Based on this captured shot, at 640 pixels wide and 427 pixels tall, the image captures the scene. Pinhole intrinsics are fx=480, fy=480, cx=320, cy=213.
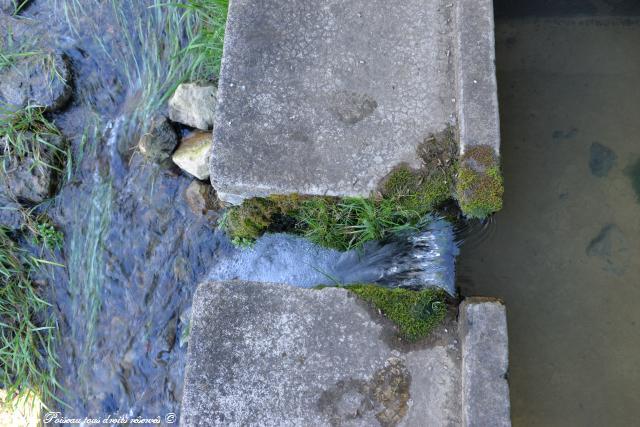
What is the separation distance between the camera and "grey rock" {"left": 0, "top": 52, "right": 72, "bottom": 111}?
→ 3.08 m

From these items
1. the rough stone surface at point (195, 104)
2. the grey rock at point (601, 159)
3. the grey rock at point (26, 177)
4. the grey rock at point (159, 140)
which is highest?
the rough stone surface at point (195, 104)

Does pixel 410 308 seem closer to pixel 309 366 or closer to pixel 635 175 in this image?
pixel 309 366

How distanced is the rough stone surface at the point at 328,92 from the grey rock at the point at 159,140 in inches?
32.1

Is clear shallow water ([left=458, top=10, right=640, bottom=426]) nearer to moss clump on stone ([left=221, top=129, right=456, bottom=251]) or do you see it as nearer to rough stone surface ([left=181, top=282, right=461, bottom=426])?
moss clump on stone ([left=221, top=129, right=456, bottom=251])

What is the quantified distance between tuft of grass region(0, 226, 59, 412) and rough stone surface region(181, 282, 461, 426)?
144 centimetres

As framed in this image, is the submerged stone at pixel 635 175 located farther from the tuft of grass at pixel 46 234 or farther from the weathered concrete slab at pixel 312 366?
the tuft of grass at pixel 46 234

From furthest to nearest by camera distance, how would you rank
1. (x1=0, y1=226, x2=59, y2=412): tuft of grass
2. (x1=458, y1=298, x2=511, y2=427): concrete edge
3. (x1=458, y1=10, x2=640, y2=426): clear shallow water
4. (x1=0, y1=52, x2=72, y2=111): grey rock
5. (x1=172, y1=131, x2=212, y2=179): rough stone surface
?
(x1=0, y1=52, x2=72, y2=111): grey rock → (x1=0, y1=226, x2=59, y2=412): tuft of grass → (x1=172, y1=131, x2=212, y2=179): rough stone surface → (x1=458, y1=10, x2=640, y2=426): clear shallow water → (x1=458, y1=298, x2=511, y2=427): concrete edge

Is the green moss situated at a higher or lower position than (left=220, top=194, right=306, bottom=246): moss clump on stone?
higher

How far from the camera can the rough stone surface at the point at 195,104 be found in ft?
9.18

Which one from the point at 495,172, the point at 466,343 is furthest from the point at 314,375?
the point at 495,172

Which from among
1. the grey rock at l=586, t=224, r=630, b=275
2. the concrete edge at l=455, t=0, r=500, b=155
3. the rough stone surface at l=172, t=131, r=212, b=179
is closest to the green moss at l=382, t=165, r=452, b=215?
the concrete edge at l=455, t=0, r=500, b=155

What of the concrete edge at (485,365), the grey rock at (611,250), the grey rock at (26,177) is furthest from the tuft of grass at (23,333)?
the grey rock at (611,250)

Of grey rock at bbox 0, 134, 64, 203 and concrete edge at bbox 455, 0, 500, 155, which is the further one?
grey rock at bbox 0, 134, 64, 203

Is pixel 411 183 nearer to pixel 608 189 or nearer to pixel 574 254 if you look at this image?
pixel 574 254
